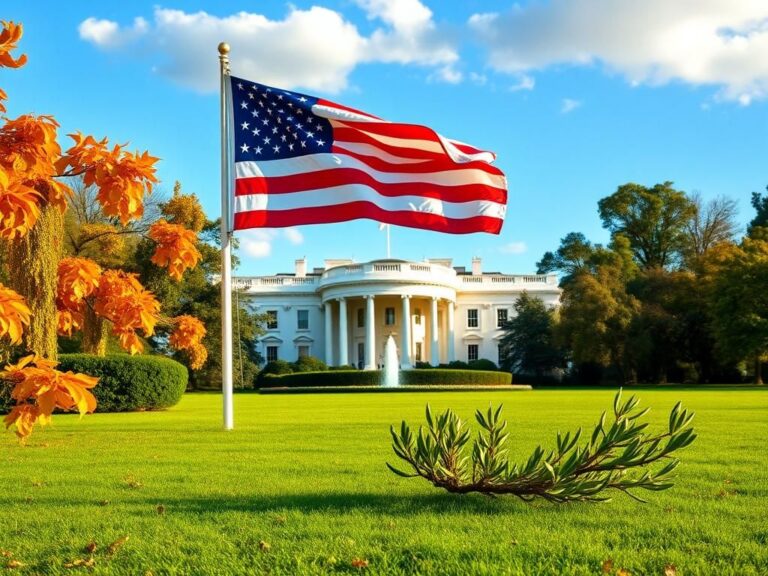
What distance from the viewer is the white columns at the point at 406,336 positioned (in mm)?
62688

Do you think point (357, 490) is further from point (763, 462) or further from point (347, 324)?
point (347, 324)

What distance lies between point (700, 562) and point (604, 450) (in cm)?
91

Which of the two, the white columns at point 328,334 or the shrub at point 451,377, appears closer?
the shrub at point 451,377

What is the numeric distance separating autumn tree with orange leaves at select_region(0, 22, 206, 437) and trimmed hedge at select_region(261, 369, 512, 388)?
35.3 meters

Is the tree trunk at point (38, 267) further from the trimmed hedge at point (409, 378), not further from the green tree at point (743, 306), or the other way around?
the green tree at point (743, 306)

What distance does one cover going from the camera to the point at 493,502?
5348 mm

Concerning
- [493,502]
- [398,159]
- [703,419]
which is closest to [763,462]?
[493,502]

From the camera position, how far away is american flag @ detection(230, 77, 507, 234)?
957 centimetres

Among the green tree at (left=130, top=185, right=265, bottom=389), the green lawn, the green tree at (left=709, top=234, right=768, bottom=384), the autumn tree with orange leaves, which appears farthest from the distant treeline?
the autumn tree with orange leaves

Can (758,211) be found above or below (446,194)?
above

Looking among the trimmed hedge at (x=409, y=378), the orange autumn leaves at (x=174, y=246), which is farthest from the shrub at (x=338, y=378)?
the orange autumn leaves at (x=174, y=246)

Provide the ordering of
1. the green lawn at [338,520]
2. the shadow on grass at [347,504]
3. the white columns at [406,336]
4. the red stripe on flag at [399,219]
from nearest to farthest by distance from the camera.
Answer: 1. the green lawn at [338,520]
2. the shadow on grass at [347,504]
3. the red stripe on flag at [399,219]
4. the white columns at [406,336]

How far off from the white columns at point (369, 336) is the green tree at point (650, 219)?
19935 millimetres

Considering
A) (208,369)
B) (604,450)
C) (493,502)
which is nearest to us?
(604,450)
